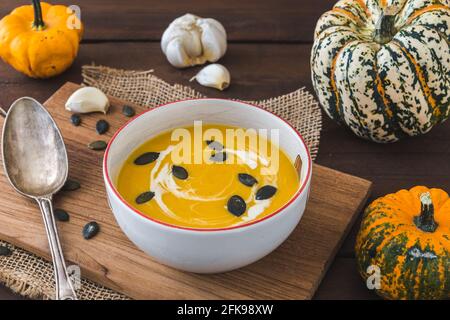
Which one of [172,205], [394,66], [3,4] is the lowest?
[3,4]

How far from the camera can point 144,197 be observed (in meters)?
1.32

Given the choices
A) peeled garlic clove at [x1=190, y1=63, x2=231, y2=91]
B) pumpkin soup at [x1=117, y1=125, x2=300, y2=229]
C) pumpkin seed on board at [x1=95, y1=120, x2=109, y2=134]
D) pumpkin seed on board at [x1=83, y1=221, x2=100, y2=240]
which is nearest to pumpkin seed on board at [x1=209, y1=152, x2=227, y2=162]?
pumpkin soup at [x1=117, y1=125, x2=300, y2=229]

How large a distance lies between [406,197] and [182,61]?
2.47 feet

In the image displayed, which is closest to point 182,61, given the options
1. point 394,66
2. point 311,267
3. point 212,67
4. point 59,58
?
point 212,67

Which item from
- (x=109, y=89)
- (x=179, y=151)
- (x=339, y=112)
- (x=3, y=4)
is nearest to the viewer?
(x=179, y=151)

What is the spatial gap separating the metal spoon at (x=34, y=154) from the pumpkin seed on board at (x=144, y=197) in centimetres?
18

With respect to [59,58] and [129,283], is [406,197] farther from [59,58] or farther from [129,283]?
[59,58]

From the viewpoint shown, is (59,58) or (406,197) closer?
(406,197)

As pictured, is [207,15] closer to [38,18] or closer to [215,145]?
[38,18]

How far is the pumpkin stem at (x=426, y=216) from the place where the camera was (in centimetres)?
126

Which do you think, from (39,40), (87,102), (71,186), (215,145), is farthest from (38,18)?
(215,145)

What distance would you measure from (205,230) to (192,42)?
833 millimetres

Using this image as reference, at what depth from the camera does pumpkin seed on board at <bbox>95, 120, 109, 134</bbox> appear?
1.65 metres

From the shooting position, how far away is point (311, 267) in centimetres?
134
